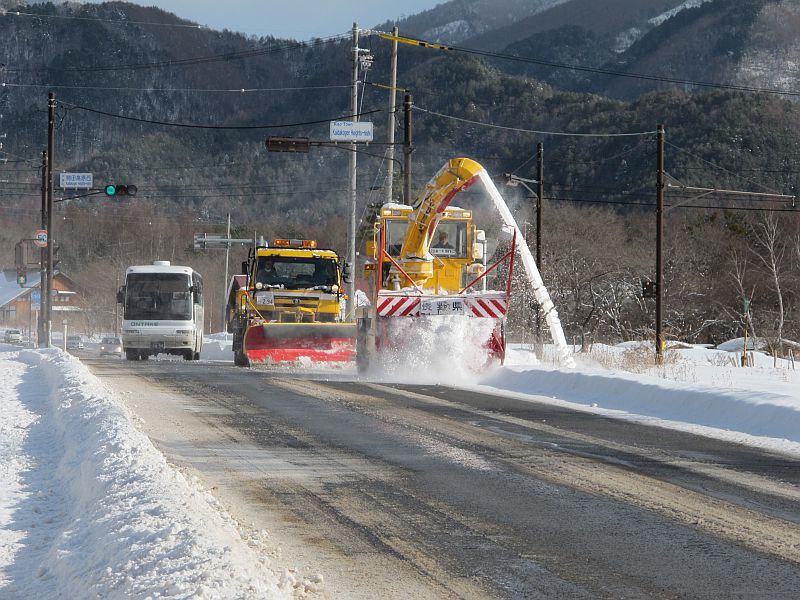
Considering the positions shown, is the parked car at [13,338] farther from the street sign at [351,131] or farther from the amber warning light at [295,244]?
the amber warning light at [295,244]

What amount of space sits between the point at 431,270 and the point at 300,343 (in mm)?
5184

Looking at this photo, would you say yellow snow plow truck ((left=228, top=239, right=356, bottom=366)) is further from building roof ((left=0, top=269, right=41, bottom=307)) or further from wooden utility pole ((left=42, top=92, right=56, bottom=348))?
building roof ((left=0, top=269, right=41, bottom=307))

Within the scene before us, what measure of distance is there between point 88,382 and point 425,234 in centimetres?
828

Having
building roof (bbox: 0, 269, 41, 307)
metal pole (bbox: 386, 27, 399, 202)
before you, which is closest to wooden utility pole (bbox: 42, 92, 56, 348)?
metal pole (bbox: 386, 27, 399, 202)

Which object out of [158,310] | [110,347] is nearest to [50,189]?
[158,310]

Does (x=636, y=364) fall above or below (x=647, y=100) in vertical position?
below

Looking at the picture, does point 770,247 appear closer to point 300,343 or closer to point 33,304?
point 300,343

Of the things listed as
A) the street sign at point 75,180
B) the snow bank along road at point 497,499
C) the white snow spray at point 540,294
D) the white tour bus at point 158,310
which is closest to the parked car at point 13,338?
the street sign at point 75,180

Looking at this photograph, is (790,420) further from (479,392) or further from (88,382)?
(88,382)

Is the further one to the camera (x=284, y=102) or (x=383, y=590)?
(x=284, y=102)

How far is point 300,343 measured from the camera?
1064 inches

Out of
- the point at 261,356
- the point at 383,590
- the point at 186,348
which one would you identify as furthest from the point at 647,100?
the point at 383,590

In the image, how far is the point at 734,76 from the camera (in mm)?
169625

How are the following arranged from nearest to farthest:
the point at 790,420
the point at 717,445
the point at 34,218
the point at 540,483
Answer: the point at 540,483 < the point at 717,445 < the point at 790,420 < the point at 34,218
